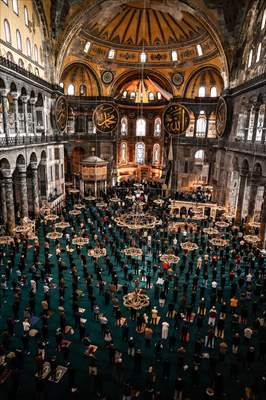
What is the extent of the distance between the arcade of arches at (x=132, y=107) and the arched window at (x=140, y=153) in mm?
323

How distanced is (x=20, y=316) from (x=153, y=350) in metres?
5.19

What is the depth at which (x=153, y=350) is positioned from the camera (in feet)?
31.0

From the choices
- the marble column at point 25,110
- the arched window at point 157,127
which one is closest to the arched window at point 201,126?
the arched window at point 157,127

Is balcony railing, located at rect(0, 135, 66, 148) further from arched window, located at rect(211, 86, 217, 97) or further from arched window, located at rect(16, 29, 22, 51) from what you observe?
arched window, located at rect(211, 86, 217, 97)

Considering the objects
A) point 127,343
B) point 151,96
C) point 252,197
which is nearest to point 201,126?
point 151,96

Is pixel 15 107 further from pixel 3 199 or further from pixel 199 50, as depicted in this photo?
pixel 199 50

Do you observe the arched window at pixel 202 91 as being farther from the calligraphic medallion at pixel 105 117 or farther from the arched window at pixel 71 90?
the calligraphic medallion at pixel 105 117

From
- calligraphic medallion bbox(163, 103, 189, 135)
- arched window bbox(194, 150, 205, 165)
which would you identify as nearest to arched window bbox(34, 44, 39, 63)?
calligraphic medallion bbox(163, 103, 189, 135)

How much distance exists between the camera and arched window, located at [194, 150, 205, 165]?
31.2 m

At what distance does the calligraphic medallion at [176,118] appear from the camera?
1486cm

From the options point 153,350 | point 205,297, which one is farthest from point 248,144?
point 153,350

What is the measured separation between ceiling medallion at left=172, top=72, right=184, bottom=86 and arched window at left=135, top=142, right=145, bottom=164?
1044cm

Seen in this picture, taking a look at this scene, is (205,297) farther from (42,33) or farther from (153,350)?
(42,33)

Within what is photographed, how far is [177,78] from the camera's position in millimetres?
30531
